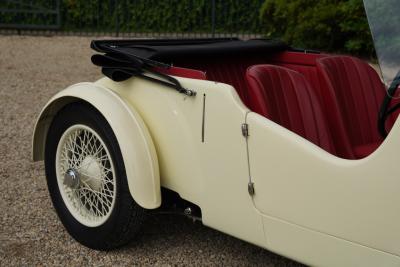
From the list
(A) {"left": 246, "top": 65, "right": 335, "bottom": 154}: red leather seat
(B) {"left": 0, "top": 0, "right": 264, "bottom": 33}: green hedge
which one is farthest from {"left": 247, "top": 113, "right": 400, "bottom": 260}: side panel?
(B) {"left": 0, "top": 0, "right": 264, "bottom": 33}: green hedge

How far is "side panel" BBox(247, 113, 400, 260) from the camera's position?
7.31 ft

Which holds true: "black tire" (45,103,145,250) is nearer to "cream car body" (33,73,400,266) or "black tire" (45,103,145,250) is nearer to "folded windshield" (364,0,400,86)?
"cream car body" (33,73,400,266)

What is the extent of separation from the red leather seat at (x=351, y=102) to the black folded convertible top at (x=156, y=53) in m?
0.44

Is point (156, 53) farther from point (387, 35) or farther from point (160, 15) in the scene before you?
point (160, 15)

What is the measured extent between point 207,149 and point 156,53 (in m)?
0.62

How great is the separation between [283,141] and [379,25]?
630 millimetres

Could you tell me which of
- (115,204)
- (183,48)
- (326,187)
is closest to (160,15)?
(183,48)

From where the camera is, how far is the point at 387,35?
256 centimetres

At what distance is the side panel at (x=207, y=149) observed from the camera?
268cm

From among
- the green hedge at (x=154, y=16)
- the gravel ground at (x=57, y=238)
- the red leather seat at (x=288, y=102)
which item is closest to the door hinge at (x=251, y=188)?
the red leather seat at (x=288, y=102)

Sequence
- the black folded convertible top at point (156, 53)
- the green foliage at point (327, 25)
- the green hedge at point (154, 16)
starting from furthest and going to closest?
the green hedge at point (154, 16), the green foliage at point (327, 25), the black folded convertible top at point (156, 53)

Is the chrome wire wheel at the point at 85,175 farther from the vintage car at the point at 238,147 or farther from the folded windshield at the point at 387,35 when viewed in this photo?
the folded windshield at the point at 387,35

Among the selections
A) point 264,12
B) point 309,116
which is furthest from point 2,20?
point 309,116

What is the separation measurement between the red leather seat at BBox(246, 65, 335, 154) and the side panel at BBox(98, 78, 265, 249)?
265 millimetres
